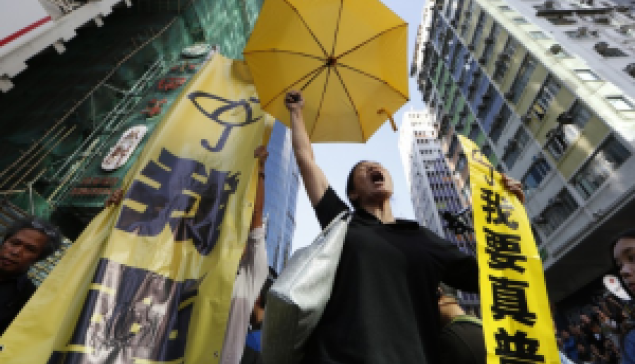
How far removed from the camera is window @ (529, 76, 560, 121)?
18.1 m

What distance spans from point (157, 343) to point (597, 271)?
21729 millimetres

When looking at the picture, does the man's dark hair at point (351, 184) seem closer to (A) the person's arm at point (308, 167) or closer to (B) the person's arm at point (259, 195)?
(A) the person's arm at point (308, 167)

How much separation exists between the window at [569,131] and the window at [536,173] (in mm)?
851

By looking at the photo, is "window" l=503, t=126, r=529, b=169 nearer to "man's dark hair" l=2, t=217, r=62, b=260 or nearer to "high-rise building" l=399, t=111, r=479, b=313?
"man's dark hair" l=2, t=217, r=62, b=260

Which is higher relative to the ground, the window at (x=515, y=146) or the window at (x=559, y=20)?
the window at (x=559, y=20)

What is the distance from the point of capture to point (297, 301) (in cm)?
123

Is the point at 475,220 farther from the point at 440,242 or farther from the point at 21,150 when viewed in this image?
the point at 21,150

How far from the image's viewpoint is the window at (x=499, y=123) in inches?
874

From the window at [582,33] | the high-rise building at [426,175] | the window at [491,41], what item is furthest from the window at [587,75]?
the high-rise building at [426,175]

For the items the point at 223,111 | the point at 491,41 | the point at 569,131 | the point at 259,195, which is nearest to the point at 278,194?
the point at 491,41

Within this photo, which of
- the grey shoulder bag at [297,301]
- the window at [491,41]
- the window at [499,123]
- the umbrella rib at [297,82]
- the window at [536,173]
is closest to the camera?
the grey shoulder bag at [297,301]

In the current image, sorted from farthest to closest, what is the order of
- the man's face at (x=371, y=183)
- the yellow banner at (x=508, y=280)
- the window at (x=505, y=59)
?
1. the window at (x=505, y=59)
2. the man's face at (x=371, y=183)
3. the yellow banner at (x=508, y=280)

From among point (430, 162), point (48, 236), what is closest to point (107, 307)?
point (48, 236)

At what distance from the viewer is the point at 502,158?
22.5 metres
